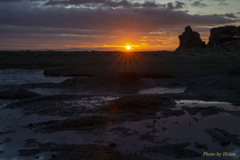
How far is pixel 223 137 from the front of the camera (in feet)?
21.3

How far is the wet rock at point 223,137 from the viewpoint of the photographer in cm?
612

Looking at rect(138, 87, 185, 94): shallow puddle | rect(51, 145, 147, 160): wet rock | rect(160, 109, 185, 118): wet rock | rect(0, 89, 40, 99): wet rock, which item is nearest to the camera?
rect(51, 145, 147, 160): wet rock

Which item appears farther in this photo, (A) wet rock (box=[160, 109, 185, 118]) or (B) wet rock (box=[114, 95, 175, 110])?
(B) wet rock (box=[114, 95, 175, 110])

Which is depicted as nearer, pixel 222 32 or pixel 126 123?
pixel 126 123

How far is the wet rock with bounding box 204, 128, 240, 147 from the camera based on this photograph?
20.1 feet

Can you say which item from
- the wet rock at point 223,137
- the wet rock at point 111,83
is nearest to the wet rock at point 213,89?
the wet rock at point 111,83

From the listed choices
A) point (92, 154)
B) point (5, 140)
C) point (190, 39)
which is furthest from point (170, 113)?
point (190, 39)

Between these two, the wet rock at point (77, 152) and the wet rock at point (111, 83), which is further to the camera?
the wet rock at point (111, 83)

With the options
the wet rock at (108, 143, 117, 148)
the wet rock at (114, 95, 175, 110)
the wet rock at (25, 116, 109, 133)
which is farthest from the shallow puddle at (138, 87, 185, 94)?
the wet rock at (108, 143, 117, 148)

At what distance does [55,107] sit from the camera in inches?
386

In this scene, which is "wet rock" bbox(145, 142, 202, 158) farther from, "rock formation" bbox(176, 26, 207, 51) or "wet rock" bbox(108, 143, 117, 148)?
"rock formation" bbox(176, 26, 207, 51)

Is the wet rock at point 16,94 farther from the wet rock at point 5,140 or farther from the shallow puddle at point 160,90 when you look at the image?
the shallow puddle at point 160,90

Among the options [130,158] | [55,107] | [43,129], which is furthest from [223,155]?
[55,107]

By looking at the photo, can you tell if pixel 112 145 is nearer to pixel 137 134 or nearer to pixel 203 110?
pixel 137 134
